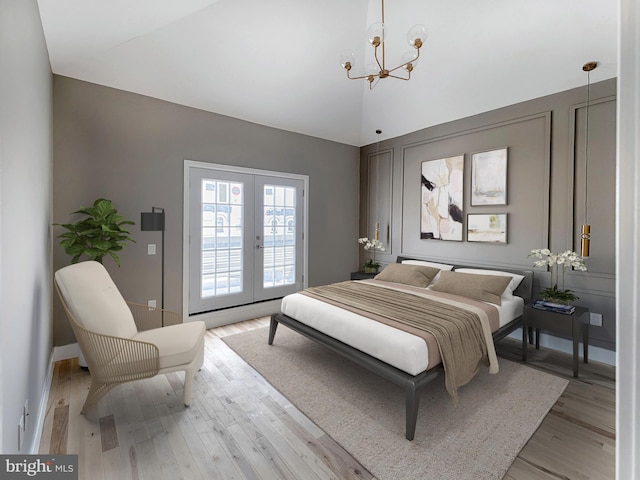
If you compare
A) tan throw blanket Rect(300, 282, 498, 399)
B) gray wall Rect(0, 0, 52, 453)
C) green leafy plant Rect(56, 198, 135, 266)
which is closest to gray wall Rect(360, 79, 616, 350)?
tan throw blanket Rect(300, 282, 498, 399)

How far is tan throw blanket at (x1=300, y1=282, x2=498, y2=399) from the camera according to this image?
95.7 inches

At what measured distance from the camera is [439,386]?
279 centimetres

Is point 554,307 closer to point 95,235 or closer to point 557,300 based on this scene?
point 557,300

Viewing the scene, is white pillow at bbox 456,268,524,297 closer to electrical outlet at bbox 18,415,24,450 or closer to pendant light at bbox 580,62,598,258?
pendant light at bbox 580,62,598,258

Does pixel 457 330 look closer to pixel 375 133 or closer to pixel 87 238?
pixel 87 238

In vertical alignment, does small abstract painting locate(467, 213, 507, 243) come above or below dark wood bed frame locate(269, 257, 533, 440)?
above

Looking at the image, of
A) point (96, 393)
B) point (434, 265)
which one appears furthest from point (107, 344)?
point (434, 265)

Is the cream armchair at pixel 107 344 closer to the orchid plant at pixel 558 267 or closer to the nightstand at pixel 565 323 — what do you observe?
the nightstand at pixel 565 323

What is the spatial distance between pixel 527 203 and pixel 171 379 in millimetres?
4369

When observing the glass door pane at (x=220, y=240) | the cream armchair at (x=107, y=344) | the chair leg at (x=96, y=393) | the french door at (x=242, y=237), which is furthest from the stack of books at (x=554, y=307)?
the chair leg at (x=96, y=393)

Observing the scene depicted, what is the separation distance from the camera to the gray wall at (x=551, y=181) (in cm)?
324

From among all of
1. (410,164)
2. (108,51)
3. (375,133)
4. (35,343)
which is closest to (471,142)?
(410,164)

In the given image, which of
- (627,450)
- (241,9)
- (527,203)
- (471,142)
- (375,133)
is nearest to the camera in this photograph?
(627,450)

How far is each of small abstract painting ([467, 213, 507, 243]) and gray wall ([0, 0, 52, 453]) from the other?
452 cm
